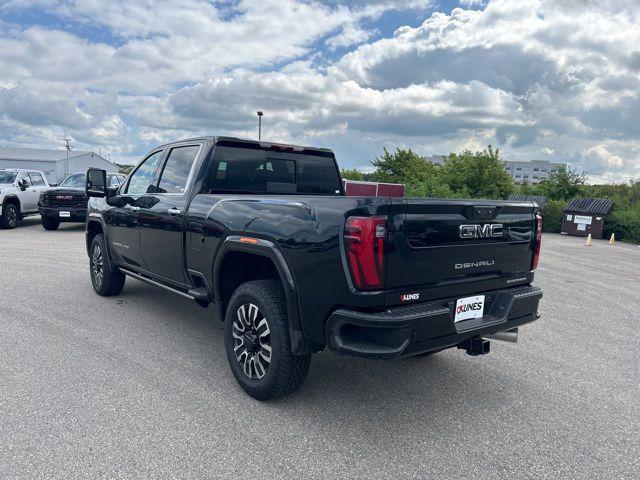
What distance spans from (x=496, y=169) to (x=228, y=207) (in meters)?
26.7

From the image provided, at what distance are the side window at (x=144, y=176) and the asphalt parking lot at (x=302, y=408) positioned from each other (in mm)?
1453

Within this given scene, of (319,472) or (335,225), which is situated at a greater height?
(335,225)

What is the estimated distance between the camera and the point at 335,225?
114 inches

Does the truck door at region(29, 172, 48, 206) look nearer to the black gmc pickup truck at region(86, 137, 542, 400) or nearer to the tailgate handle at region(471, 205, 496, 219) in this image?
the black gmc pickup truck at region(86, 137, 542, 400)

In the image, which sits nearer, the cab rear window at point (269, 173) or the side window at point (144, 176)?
Answer: the cab rear window at point (269, 173)

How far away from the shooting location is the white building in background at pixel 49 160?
74.8 metres

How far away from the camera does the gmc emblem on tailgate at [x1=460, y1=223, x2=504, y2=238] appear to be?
10.5ft

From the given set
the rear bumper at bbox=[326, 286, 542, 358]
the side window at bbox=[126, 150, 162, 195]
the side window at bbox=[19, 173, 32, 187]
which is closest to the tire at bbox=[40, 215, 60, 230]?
the side window at bbox=[19, 173, 32, 187]

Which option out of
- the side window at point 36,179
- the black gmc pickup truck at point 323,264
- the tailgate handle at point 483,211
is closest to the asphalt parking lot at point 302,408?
the black gmc pickup truck at point 323,264

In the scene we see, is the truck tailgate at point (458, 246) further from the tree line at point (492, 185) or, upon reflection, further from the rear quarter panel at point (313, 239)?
the tree line at point (492, 185)

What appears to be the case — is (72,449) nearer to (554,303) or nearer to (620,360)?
(620,360)

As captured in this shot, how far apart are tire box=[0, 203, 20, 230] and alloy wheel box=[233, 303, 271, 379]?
1377cm

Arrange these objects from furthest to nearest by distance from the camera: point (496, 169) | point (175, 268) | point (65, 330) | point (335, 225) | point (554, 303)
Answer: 1. point (496, 169)
2. point (554, 303)
3. point (65, 330)
4. point (175, 268)
5. point (335, 225)

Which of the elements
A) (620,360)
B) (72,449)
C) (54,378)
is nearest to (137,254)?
(54,378)
